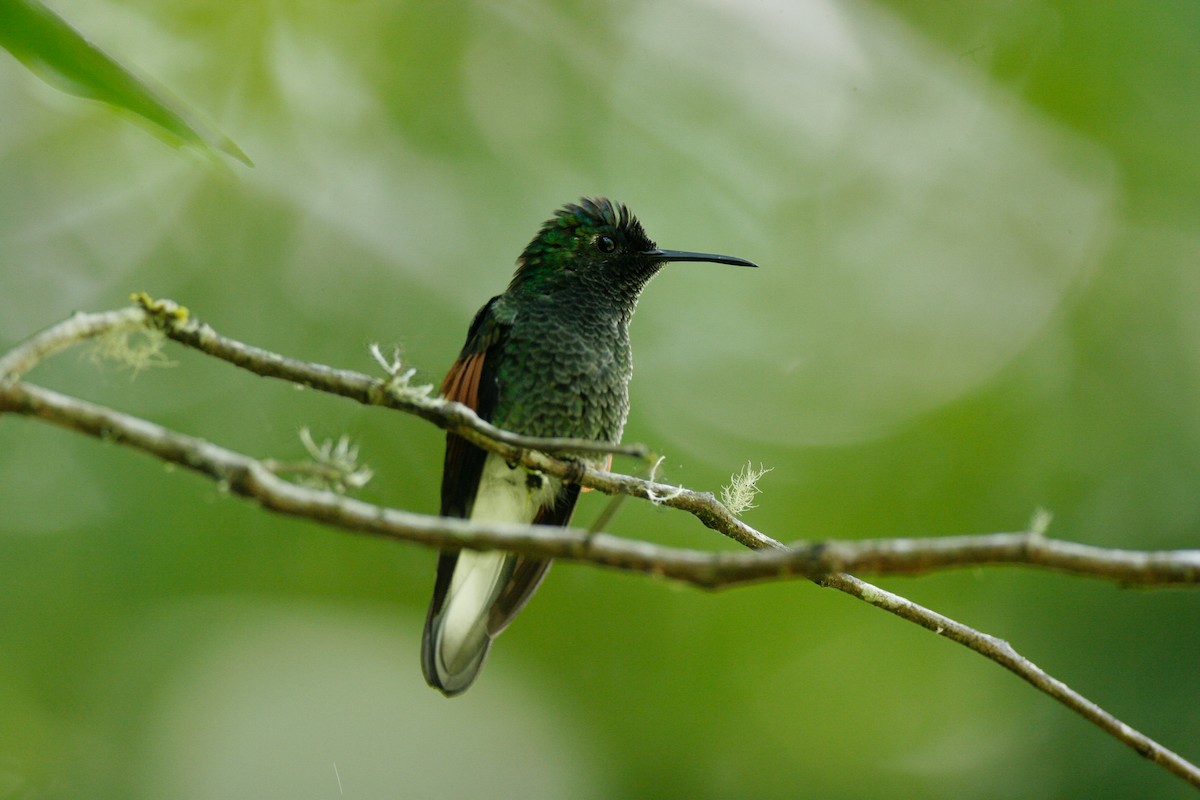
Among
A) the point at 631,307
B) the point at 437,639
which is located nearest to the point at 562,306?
the point at 631,307

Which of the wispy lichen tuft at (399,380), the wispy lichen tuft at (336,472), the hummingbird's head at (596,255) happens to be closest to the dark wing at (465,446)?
the hummingbird's head at (596,255)

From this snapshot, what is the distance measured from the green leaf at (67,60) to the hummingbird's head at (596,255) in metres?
2.57

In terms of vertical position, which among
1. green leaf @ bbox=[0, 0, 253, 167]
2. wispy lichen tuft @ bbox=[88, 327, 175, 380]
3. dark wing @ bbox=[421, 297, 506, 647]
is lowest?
wispy lichen tuft @ bbox=[88, 327, 175, 380]

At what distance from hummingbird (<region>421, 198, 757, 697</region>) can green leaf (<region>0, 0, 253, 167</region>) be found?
2.18 metres

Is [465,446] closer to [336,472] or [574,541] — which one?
[336,472]

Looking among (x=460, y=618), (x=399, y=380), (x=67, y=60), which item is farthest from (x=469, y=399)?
(x=67, y=60)

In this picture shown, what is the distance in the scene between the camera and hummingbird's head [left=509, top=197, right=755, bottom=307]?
3.82 meters

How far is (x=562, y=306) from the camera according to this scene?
364 cm

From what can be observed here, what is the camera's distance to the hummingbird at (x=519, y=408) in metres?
3.36

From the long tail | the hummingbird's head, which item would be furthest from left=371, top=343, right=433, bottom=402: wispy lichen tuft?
the hummingbird's head

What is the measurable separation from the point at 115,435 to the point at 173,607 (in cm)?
489

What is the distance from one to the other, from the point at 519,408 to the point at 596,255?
83 centimetres

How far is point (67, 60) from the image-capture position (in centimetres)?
122

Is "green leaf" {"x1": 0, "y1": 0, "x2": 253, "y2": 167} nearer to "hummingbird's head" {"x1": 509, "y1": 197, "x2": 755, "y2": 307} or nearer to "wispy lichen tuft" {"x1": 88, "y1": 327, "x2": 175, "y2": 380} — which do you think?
"wispy lichen tuft" {"x1": 88, "y1": 327, "x2": 175, "y2": 380}
